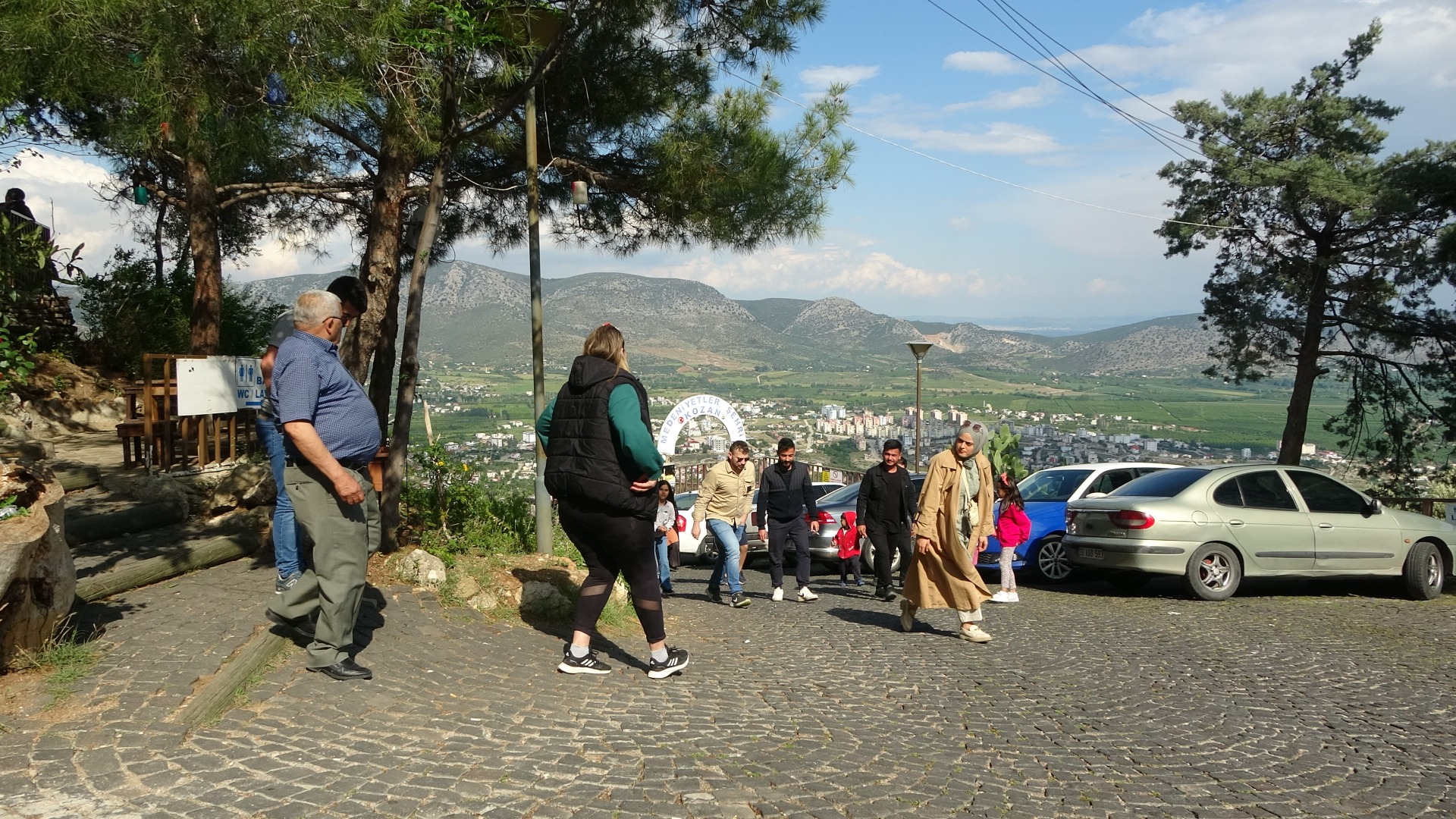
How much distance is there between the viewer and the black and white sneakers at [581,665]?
20.6 feet

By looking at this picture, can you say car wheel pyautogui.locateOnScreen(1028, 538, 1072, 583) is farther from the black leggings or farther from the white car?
the black leggings

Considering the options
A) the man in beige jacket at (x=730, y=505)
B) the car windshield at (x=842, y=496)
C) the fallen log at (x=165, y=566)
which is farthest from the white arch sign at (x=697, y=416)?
the fallen log at (x=165, y=566)

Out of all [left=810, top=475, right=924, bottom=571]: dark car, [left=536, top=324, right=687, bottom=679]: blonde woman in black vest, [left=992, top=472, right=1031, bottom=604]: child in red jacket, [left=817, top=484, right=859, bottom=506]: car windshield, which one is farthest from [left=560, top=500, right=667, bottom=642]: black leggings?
[left=817, top=484, right=859, bottom=506]: car windshield

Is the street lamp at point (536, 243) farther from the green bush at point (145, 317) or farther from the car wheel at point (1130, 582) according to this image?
the green bush at point (145, 317)

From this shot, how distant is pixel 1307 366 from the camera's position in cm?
2439

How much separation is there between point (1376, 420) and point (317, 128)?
27431 mm

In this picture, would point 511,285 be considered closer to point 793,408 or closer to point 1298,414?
point 793,408

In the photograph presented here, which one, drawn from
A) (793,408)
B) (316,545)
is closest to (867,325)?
(793,408)

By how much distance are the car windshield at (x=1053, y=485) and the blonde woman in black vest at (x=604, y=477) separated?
922cm

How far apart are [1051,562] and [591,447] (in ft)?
29.3

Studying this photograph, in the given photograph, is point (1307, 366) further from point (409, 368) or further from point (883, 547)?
point (409, 368)

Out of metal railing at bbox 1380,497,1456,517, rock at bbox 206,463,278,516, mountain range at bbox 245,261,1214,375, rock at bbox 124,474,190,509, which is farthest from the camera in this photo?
mountain range at bbox 245,261,1214,375

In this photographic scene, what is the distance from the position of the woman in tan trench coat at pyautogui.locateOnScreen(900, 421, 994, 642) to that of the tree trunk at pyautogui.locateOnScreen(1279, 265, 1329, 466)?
18.3 m

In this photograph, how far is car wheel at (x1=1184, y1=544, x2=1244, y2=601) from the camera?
1116cm
